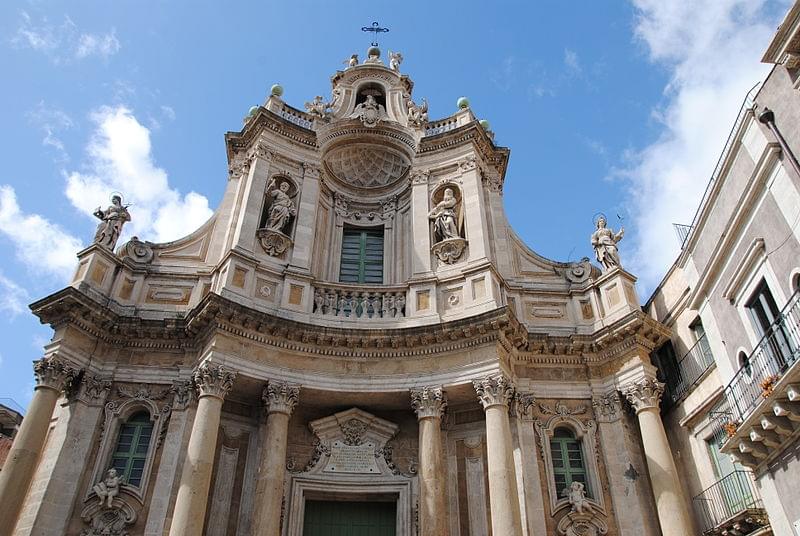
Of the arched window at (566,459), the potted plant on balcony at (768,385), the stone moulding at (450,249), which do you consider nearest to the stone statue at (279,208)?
the stone moulding at (450,249)

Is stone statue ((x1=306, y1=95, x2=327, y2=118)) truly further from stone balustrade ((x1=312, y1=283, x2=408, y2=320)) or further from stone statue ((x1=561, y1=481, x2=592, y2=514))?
stone statue ((x1=561, y1=481, x2=592, y2=514))

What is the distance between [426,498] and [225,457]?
452 centimetres

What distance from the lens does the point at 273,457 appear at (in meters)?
12.8

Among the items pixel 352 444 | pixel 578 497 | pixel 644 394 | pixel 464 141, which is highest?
pixel 464 141

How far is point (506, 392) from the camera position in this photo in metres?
13.4

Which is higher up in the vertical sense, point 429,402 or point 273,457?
point 429,402

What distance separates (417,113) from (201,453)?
12966 millimetres

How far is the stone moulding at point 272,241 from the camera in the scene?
53.7 feet

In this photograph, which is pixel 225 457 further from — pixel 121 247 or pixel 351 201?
pixel 351 201

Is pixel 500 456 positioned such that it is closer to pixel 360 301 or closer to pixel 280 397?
pixel 280 397

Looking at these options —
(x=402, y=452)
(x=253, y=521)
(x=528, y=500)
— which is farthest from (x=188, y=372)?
(x=528, y=500)

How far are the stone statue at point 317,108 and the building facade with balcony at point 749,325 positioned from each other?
1178 cm

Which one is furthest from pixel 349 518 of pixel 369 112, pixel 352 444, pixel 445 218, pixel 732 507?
pixel 369 112

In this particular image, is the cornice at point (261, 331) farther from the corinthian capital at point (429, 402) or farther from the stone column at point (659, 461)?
the stone column at point (659, 461)
